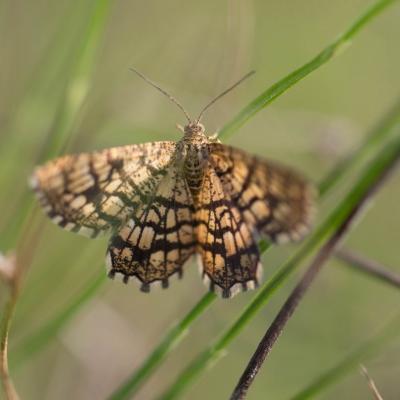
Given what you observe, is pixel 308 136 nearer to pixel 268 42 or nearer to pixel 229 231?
pixel 229 231

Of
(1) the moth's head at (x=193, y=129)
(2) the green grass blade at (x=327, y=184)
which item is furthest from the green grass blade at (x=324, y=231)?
(1) the moth's head at (x=193, y=129)

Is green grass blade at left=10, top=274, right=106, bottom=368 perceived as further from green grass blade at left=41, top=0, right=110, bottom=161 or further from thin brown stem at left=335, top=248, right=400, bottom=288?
thin brown stem at left=335, top=248, right=400, bottom=288

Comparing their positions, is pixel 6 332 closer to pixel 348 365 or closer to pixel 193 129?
pixel 348 365

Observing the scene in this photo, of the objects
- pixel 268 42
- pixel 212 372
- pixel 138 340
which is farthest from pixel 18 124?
pixel 268 42

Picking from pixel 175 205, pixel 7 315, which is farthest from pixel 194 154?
pixel 7 315

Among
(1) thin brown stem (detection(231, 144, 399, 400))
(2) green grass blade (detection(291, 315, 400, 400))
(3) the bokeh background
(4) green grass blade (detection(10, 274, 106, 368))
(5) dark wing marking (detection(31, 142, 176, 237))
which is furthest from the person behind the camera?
(3) the bokeh background

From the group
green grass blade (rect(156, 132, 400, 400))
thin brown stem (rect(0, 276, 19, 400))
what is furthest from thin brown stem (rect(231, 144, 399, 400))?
thin brown stem (rect(0, 276, 19, 400))
